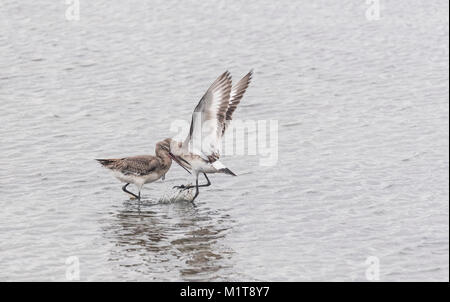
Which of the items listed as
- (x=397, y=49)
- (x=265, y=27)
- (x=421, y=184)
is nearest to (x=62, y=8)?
(x=265, y=27)

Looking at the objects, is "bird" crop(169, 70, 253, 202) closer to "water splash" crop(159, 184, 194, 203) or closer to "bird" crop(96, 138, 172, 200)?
"water splash" crop(159, 184, 194, 203)

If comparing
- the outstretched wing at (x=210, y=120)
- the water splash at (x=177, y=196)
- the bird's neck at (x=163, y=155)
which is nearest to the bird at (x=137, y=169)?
the bird's neck at (x=163, y=155)

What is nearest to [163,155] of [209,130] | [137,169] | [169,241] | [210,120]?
[137,169]

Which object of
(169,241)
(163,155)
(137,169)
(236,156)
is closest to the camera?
(169,241)

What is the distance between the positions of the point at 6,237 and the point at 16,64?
1156cm

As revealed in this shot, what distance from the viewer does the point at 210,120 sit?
50.1ft

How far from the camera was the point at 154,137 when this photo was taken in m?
18.8

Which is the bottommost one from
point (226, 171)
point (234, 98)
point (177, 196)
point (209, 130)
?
point (177, 196)

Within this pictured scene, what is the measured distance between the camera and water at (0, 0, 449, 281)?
1301cm

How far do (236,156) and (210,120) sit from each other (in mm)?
2661

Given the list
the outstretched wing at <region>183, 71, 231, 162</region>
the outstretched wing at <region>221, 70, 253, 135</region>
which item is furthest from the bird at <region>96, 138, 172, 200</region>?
the outstretched wing at <region>221, 70, 253, 135</region>

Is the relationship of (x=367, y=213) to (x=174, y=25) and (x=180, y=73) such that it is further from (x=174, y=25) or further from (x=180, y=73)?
(x=174, y=25)

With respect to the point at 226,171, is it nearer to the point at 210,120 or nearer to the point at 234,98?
the point at 210,120

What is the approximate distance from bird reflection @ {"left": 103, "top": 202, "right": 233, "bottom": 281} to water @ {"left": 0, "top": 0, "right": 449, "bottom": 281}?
0.13ft
